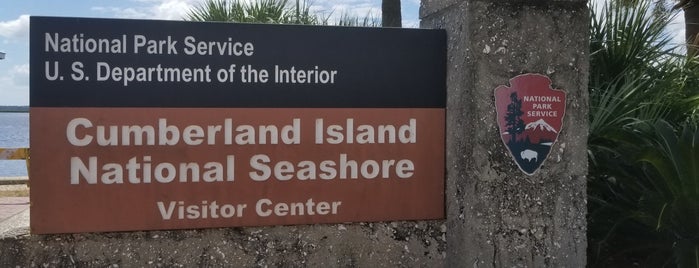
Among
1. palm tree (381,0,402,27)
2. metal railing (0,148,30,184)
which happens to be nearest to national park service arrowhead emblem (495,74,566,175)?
palm tree (381,0,402,27)

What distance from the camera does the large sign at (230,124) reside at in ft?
11.8

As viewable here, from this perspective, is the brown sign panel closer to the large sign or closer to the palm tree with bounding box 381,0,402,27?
the large sign

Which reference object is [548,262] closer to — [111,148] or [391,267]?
[391,267]

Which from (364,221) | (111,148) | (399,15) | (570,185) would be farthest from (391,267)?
(399,15)

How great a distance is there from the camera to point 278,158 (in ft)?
12.5

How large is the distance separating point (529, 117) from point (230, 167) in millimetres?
1734

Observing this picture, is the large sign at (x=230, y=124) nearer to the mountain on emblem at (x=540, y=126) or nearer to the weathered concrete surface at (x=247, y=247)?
the weathered concrete surface at (x=247, y=247)

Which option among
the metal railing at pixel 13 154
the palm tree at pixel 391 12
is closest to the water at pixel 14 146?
the metal railing at pixel 13 154

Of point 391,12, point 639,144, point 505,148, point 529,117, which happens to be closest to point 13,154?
point 391,12

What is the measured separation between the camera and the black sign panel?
3572 millimetres

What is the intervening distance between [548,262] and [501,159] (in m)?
0.68

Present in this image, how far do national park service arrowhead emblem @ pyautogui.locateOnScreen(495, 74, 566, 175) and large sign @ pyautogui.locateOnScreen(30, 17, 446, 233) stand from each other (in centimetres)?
39

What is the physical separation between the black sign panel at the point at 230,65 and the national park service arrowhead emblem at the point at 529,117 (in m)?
0.41

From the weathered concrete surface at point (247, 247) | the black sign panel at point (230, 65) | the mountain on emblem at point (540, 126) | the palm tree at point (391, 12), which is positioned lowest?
the weathered concrete surface at point (247, 247)
